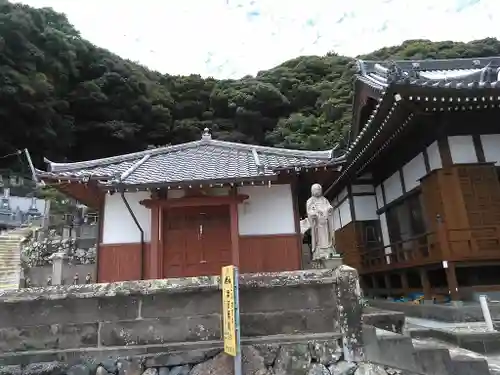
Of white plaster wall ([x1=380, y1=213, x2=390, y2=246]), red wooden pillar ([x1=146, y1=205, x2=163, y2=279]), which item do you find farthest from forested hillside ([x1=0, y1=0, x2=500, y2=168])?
red wooden pillar ([x1=146, y1=205, x2=163, y2=279])

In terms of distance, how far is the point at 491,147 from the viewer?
31.6 feet

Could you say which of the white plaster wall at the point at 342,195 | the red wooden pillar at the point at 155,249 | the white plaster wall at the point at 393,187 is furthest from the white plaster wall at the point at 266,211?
the white plaster wall at the point at 342,195

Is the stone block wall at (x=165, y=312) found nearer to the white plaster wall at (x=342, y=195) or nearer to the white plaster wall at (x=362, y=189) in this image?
the white plaster wall at (x=362, y=189)

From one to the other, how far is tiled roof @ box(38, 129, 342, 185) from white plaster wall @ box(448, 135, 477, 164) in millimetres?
2833

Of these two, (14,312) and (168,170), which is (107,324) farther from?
(168,170)

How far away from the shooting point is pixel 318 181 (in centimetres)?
1122

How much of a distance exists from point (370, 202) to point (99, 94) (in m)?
38.2

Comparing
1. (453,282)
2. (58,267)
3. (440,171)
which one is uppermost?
(440,171)

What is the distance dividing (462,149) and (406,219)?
325 centimetres

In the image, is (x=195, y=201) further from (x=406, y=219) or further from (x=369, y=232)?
(x=369, y=232)

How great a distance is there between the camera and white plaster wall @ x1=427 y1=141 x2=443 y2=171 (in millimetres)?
9602

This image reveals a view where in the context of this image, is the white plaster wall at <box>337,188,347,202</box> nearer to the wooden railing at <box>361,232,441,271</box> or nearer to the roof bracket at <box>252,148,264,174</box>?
the wooden railing at <box>361,232,441,271</box>

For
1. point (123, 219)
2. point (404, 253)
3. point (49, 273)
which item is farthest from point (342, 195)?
point (49, 273)

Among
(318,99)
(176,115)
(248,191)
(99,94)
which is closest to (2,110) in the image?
(99,94)
